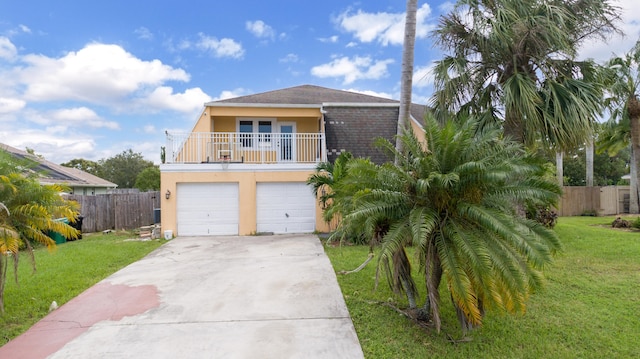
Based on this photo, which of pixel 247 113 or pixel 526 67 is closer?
pixel 526 67

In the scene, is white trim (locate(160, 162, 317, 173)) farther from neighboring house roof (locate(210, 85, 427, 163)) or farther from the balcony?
neighboring house roof (locate(210, 85, 427, 163))

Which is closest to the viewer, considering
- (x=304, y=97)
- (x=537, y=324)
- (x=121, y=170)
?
(x=537, y=324)

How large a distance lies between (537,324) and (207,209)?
34.6 feet

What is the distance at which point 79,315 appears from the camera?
4.90 meters

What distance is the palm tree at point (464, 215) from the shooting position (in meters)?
3.38

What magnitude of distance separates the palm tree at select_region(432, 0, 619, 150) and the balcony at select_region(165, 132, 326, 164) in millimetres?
5477

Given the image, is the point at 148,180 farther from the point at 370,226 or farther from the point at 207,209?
the point at 370,226

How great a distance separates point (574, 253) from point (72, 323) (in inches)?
421

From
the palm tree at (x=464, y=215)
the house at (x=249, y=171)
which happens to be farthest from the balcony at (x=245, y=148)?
the palm tree at (x=464, y=215)

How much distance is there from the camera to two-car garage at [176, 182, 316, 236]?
475 inches

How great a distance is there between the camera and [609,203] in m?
18.8

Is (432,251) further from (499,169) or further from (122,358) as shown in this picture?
(122,358)

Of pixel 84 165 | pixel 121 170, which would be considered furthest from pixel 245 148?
pixel 84 165

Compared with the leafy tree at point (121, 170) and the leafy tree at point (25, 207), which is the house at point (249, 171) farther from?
the leafy tree at point (121, 170)
